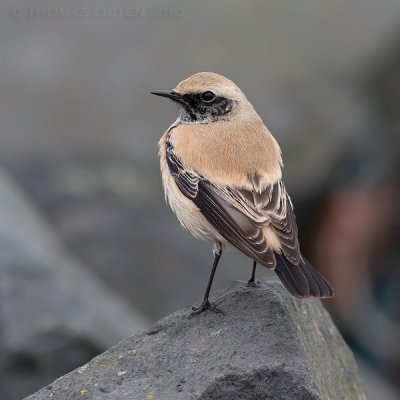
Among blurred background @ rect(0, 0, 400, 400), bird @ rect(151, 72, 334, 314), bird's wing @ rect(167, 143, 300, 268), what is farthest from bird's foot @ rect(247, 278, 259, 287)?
blurred background @ rect(0, 0, 400, 400)

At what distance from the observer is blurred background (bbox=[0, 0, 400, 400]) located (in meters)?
11.8

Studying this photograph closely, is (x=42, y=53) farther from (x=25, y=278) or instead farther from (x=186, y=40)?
(x=25, y=278)

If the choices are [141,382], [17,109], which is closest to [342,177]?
[17,109]

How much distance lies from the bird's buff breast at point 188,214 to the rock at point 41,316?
2124mm

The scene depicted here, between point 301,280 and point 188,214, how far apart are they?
116 centimetres

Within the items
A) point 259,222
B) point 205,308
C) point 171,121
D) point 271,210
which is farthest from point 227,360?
point 171,121

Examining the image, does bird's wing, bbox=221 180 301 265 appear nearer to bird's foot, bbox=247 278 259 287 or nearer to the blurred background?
bird's foot, bbox=247 278 259 287

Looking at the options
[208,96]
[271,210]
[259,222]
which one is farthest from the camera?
[208,96]

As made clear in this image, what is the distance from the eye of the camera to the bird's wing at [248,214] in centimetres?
649

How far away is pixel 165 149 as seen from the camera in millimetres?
7535

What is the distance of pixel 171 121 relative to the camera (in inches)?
554

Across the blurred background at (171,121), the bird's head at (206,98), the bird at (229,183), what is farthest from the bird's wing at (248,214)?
the blurred background at (171,121)

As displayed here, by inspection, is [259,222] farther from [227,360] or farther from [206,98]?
[206,98]

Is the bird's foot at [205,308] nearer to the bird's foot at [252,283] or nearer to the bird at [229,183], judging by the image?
the bird at [229,183]
